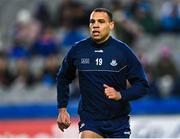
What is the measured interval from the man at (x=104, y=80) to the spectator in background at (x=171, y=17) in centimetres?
808

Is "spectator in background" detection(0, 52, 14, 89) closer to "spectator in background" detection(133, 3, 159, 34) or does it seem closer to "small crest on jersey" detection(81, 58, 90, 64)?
"spectator in background" detection(133, 3, 159, 34)

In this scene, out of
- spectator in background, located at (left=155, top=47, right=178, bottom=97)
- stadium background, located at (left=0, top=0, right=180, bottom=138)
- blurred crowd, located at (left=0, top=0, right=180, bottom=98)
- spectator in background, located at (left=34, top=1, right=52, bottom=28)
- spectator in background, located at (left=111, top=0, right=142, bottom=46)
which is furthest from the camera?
spectator in background, located at (left=34, top=1, right=52, bottom=28)

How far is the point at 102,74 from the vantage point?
26.2 feet

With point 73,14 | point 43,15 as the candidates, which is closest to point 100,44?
point 73,14

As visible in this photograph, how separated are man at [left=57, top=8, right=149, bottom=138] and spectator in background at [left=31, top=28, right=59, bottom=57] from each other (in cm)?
886

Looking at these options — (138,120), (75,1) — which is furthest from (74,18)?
(138,120)

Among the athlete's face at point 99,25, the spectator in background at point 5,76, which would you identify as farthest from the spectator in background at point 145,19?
the athlete's face at point 99,25

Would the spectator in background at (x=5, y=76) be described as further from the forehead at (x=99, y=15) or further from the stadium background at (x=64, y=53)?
the forehead at (x=99, y=15)

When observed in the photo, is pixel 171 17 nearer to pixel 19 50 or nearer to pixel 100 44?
pixel 19 50

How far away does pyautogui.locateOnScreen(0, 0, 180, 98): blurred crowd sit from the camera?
1547 centimetres

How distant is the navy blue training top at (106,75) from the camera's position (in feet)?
26.0

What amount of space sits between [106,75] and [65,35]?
31.2 feet

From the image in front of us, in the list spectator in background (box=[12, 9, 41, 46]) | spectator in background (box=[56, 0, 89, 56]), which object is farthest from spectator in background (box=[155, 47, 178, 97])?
spectator in background (box=[12, 9, 41, 46])

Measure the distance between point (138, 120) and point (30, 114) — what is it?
2485 millimetres
